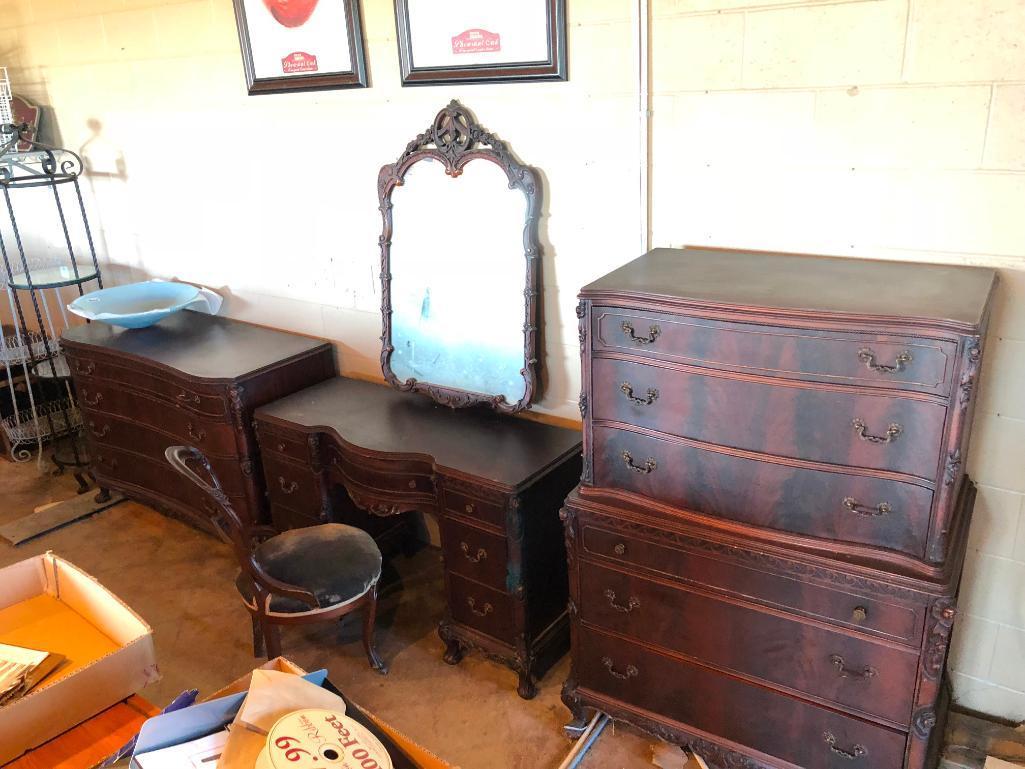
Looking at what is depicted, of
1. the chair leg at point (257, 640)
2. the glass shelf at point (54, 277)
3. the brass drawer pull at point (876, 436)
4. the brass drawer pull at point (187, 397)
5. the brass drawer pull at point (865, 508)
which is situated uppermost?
the glass shelf at point (54, 277)

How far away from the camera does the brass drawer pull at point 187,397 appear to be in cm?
309

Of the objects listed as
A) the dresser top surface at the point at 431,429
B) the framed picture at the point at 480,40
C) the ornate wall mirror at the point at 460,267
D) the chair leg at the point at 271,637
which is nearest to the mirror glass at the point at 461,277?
the ornate wall mirror at the point at 460,267

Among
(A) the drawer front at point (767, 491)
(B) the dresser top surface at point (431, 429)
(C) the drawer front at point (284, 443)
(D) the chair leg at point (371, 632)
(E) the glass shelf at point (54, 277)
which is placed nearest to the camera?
(A) the drawer front at point (767, 491)

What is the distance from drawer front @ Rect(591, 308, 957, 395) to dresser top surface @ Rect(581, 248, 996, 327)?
5 centimetres

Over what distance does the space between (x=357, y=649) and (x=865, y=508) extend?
1.76 m

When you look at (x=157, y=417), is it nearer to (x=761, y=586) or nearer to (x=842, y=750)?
(x=761, y=586)

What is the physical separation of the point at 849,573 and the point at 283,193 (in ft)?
8.10

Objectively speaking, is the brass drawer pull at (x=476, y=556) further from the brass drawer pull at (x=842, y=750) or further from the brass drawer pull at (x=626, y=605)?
the brass drawer pull at (x=842, y=750)

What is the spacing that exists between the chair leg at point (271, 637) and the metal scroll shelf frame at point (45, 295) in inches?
75.3

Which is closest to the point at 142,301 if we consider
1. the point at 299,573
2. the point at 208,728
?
the point at 299,573

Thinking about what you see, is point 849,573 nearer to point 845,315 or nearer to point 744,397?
→ point 744,397

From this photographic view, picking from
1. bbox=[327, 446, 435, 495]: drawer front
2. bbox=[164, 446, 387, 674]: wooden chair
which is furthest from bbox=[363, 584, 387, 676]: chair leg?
bbox=[327, 446, 435, 495]: drawer front

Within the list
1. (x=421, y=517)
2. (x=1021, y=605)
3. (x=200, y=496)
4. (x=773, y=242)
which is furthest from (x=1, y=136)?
(x=1021, y=605)

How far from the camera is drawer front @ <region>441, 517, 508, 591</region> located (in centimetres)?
246
